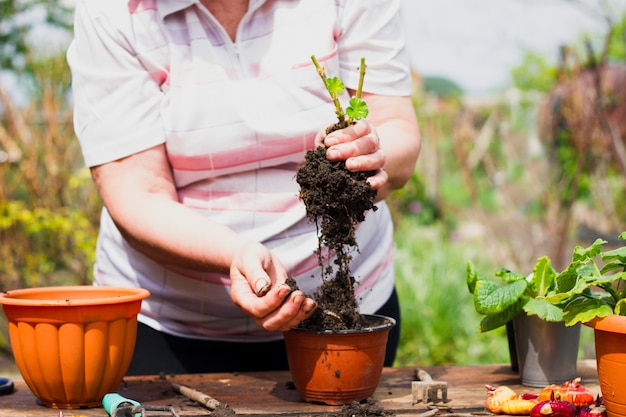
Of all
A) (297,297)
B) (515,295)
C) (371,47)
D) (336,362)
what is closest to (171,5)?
(371,47)

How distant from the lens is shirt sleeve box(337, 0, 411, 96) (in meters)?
2.07

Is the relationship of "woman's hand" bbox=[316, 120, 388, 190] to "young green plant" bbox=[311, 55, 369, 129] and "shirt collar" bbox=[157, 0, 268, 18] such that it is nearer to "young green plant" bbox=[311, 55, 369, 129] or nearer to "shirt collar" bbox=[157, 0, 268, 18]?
"young green plant" bbox=[311, 55, 369, 129]

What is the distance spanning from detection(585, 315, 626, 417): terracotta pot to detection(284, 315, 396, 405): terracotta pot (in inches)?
16.6

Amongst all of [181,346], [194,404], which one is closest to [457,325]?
[181,346]

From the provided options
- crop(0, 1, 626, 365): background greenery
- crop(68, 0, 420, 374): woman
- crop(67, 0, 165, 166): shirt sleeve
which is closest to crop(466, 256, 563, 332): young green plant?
crop(68, 0, 420, 374): woman

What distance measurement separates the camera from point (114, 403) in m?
1.58

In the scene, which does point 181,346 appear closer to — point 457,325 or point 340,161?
point 340,161

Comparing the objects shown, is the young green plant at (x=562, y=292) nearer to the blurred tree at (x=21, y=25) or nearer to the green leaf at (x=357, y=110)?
the green leaf at (x=357, y=110)

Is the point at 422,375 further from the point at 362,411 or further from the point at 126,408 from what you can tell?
the point at 126,408

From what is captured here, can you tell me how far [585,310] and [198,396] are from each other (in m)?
0.79

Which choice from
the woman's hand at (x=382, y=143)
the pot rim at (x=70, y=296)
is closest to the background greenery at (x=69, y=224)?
the woman's hand at (x=382, y=143)

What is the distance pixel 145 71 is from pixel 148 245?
43cm

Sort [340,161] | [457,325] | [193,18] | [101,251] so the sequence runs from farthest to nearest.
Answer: [457,325]
[101,251]
[193,18]
[340,161]

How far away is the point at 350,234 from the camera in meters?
1.71
